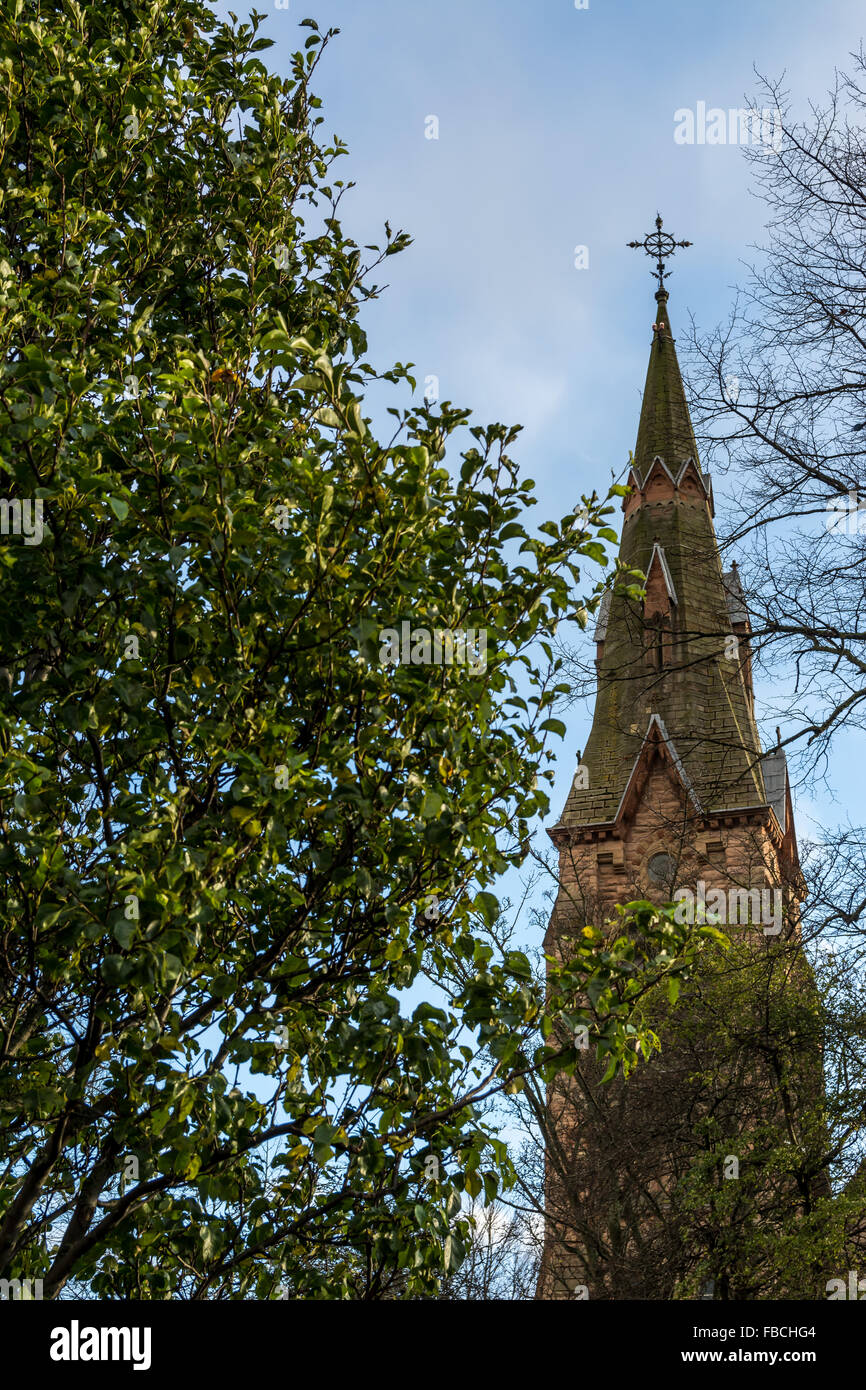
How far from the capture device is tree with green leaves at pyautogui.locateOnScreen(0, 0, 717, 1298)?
519cm

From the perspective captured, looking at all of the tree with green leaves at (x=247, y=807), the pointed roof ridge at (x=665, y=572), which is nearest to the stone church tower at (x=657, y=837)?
the pointed roof ridge at (x=665, y=572)

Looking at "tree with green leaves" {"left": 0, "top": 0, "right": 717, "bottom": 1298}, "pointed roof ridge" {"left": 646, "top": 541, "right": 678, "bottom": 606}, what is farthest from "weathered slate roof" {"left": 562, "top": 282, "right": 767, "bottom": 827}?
"tree with green leaves" {"left": 0, "top": 0, "right": 717, "bottom": 1298}

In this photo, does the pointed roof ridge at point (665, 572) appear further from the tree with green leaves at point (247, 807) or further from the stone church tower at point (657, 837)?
the tree with green leaves at point (247, 807)

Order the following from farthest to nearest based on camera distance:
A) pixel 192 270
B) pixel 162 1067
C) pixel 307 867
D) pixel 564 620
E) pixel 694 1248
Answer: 1. pixel 694 1248
2. pixel 192 270
3. pixel 564 620
4. pixel 307 867
5. pixel 162 1067

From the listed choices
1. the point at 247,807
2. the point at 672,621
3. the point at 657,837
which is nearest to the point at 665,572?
the point at 672,621

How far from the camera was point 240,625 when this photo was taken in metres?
5.64

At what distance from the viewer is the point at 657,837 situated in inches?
1377

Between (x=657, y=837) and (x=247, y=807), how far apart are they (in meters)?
30.6

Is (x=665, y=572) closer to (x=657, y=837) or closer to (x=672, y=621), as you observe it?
(x=672, y=621)

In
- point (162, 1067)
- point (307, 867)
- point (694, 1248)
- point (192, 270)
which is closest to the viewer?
point (162, 1067)

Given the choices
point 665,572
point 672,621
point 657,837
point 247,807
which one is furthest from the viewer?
point 665,572

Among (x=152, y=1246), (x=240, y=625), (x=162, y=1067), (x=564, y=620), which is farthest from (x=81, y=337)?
(x=152, y=1246)
